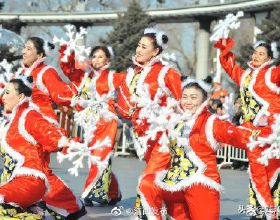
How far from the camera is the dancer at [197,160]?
5.16 m

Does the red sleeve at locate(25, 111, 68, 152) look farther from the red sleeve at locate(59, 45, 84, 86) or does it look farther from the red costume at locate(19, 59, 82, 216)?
the red sleeve at locate(59, 45, 84, 86)

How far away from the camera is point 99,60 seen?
8.16m

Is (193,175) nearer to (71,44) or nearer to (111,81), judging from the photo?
(71,44)

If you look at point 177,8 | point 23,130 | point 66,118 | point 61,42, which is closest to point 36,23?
point 177,8

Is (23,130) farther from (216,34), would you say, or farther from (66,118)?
(66,118)

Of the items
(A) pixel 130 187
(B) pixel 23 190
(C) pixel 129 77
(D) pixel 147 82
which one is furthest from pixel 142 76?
(A) pixel 130 187

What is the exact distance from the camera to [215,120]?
525 centimetres

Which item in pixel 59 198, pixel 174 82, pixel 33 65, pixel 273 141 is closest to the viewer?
pixel 273 141

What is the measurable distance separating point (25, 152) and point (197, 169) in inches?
50.0

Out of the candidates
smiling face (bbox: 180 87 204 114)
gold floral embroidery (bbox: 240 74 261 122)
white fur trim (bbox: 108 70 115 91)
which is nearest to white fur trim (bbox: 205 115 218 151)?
smiling face (bbox: 180 87 204 114)

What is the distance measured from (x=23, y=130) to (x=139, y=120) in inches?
44.1

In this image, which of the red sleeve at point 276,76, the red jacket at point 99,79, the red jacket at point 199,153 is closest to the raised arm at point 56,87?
the red jacket at point 99,79

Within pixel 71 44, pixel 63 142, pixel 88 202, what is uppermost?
pixel 71 44

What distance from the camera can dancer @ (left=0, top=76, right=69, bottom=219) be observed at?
518 centimetres
